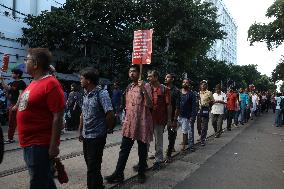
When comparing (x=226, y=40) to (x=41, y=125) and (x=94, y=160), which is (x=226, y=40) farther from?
(x=41, y=125)

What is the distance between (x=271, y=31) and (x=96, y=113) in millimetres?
36604

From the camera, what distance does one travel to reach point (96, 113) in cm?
536

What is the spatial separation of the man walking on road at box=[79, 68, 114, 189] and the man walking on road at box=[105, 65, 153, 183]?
3.35 ft

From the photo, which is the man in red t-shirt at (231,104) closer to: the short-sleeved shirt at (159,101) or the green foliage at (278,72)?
the short-sleeved shirt at (159,101)

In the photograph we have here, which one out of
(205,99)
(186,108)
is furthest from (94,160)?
(205,99)

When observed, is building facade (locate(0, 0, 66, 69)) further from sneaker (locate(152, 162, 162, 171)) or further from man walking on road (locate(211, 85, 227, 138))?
sneaker (locate(152, 162, 162, 171))

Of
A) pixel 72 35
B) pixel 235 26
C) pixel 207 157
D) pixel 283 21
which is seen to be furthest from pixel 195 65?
pixel 235 26

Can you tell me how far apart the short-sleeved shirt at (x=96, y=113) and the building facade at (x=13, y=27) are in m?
15.8

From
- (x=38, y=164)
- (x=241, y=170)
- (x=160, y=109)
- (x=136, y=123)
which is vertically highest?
(x=160, y=109)

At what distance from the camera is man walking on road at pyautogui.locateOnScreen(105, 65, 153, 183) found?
20.8ft

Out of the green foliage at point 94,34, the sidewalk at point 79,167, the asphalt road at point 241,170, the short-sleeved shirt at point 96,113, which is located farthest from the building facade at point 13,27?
the short-sleeved shirt at point 96,113

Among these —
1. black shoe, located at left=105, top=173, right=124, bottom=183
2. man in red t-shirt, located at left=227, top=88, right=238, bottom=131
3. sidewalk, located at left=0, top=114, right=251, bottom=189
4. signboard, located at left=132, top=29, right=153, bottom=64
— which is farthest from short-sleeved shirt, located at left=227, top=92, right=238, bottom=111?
black shoe, located at left=105, top=173, right=124, bottom=183

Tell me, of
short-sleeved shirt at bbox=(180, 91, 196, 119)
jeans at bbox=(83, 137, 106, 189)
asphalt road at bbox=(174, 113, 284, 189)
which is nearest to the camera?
jeans at bbox=(83, 137, 106, 189)

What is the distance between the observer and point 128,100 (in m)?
6.61
